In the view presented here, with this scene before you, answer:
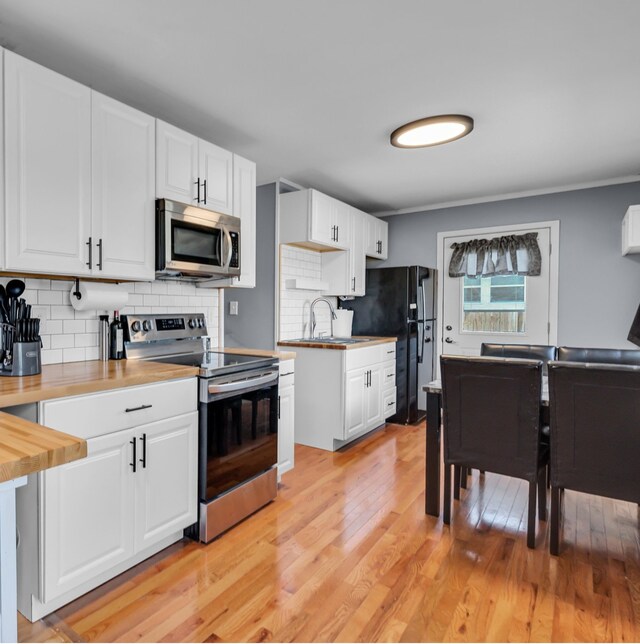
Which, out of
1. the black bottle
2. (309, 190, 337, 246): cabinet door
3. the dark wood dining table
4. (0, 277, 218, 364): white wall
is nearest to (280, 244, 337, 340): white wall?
(309, 190, 337, 246): cabinet door

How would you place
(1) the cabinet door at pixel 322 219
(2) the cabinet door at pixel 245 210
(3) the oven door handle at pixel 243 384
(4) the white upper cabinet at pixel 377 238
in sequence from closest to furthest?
(3) the oven door handle at pixel 243 384 < (2) the cabinet door at pixel 245 210 < (1) the cabinet door at pixel 322 219 < (4) the white upper cabinet at pixel 377 238

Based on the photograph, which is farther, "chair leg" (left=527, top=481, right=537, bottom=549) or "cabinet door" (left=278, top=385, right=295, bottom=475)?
"cabinet door" (left=278, top=385, right=295, bottom=475)

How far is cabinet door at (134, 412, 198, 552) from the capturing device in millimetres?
1863

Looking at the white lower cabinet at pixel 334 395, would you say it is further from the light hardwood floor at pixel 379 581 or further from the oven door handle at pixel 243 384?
the oven door handle at pixel 243 384

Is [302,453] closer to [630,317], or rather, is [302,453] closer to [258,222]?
[258,222]

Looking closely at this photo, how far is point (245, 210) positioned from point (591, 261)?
322cm

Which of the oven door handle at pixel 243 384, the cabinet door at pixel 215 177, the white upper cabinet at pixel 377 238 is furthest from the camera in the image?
the white upper cabinet at pixel 377 238

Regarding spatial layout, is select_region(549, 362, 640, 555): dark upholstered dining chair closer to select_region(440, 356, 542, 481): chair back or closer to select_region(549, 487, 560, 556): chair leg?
select_region(549, 487, 560, 556): chair leg

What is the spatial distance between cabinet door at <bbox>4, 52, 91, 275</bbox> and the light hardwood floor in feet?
4.73

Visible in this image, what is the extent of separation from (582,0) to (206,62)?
1.64 metres

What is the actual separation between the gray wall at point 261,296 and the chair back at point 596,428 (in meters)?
2.38

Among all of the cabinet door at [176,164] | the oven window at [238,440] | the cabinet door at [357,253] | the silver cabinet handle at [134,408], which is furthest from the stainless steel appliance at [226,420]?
the cabinet door at [357,253]

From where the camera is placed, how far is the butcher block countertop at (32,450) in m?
0.84

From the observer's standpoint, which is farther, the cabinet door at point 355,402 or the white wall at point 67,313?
the cabinet door at point 355,402
